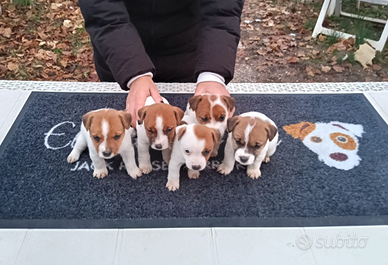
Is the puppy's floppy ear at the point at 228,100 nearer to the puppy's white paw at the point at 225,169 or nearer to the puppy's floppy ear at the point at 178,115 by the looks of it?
the puppy's floppy ear at the point at 178,115

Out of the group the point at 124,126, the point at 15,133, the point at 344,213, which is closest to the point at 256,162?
the point at 344,213

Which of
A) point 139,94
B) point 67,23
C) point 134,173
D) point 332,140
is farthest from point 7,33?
point 332,140

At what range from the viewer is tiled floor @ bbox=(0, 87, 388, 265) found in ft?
4.75

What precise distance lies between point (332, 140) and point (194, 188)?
1.04m

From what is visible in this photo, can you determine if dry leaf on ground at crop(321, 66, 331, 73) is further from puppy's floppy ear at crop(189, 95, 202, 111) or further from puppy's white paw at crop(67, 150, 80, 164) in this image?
puppy's white paw at crop(67, 150, 80, 164)

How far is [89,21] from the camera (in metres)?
1.92

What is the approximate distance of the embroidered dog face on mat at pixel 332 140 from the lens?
1.98 metres

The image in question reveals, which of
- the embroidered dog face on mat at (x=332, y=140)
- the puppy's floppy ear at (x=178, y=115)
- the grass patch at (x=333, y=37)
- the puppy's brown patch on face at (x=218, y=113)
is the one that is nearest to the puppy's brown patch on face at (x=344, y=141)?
the embroidered dog face on mat at (x=332, y=140)

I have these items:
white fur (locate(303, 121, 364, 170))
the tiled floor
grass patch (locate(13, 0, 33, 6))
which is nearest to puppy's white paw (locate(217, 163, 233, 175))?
the tiled floor

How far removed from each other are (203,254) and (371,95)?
6.45 feet

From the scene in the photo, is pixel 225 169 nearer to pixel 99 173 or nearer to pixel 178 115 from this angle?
pixel 178 115

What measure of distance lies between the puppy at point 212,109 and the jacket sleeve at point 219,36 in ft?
0.80

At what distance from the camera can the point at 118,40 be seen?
182 centimetres

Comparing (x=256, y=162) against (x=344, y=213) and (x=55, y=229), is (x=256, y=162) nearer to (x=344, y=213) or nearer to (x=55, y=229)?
(x=344, y=213)
